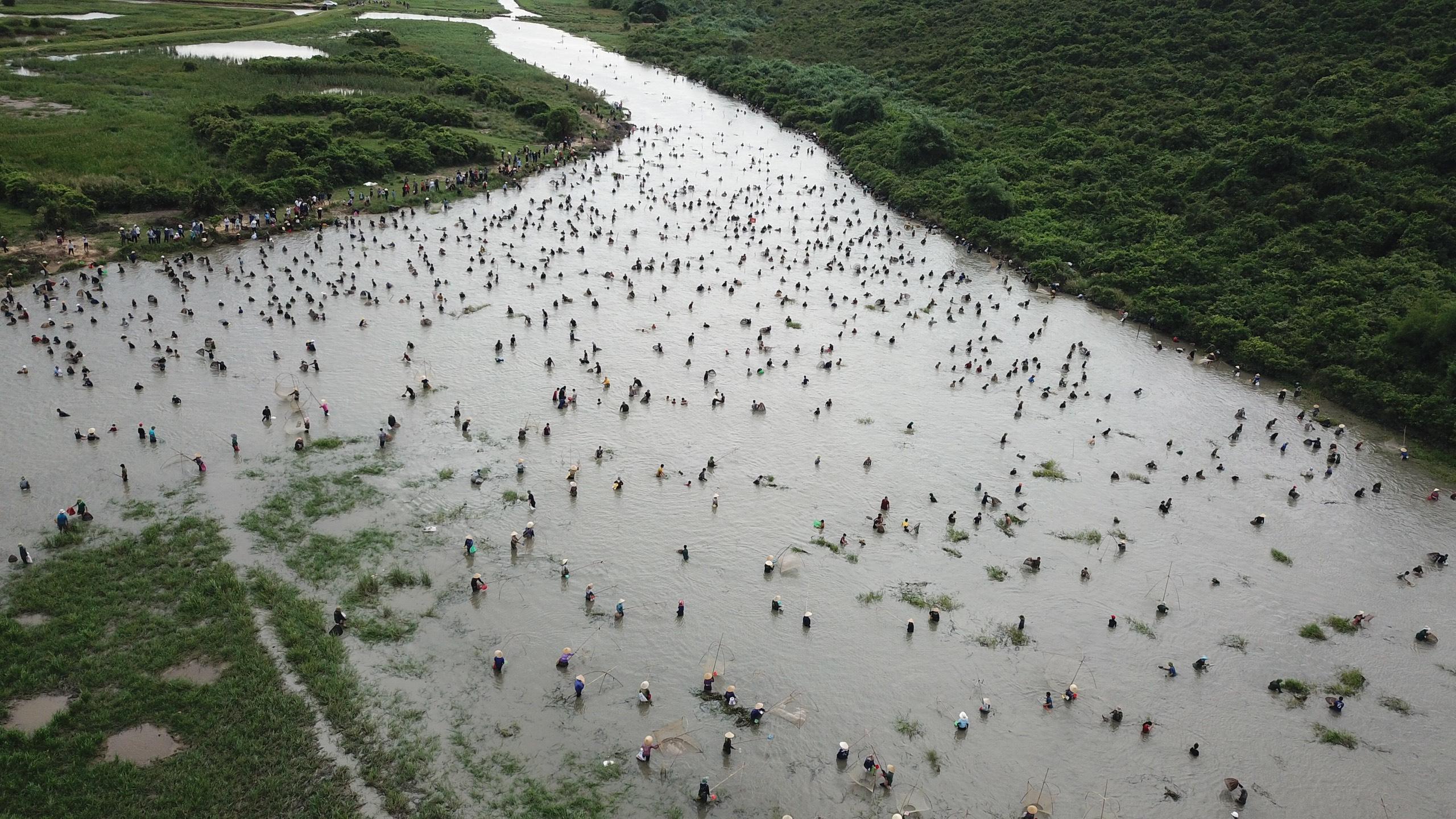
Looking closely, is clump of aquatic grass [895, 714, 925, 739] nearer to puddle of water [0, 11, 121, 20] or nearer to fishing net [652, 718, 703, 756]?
fishing net [652, 718, 703, 756]

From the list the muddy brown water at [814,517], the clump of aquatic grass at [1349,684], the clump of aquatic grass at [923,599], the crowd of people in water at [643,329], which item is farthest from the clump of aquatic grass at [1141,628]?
the clump of aquatic grass at [923,599]

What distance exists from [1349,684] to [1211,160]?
44042 mm

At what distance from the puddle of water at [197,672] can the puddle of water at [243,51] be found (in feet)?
274

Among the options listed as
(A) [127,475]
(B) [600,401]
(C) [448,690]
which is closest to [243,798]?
(C) [448,690]

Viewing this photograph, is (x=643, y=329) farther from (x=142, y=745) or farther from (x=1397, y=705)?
(x=1397, y=705)

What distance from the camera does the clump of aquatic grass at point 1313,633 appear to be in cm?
2655

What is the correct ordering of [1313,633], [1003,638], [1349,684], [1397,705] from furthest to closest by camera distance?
1. [1313,633]
2. [1003,638]
3. [1349,684]
4. [1397,705]

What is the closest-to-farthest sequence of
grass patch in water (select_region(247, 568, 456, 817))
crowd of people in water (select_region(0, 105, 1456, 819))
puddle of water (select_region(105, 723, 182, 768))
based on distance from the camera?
puddle of water (select_region(105, 723, 182, 768))
grass patch in water (select_region(247, 568, 456, 817))
crowd of people in water (select_region(0, 105, 1456, 819))

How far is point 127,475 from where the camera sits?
2934cm

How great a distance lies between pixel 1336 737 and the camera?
75.7 ft

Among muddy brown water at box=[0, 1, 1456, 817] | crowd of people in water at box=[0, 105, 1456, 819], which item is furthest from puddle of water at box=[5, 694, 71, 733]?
muddy brown water at box=[0, 1, 1456, 817]

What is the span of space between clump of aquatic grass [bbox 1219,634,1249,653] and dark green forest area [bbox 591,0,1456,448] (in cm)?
1870

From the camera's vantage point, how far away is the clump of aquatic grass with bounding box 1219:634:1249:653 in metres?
26.1

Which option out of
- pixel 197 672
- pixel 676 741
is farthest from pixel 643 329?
pixel 197 672
